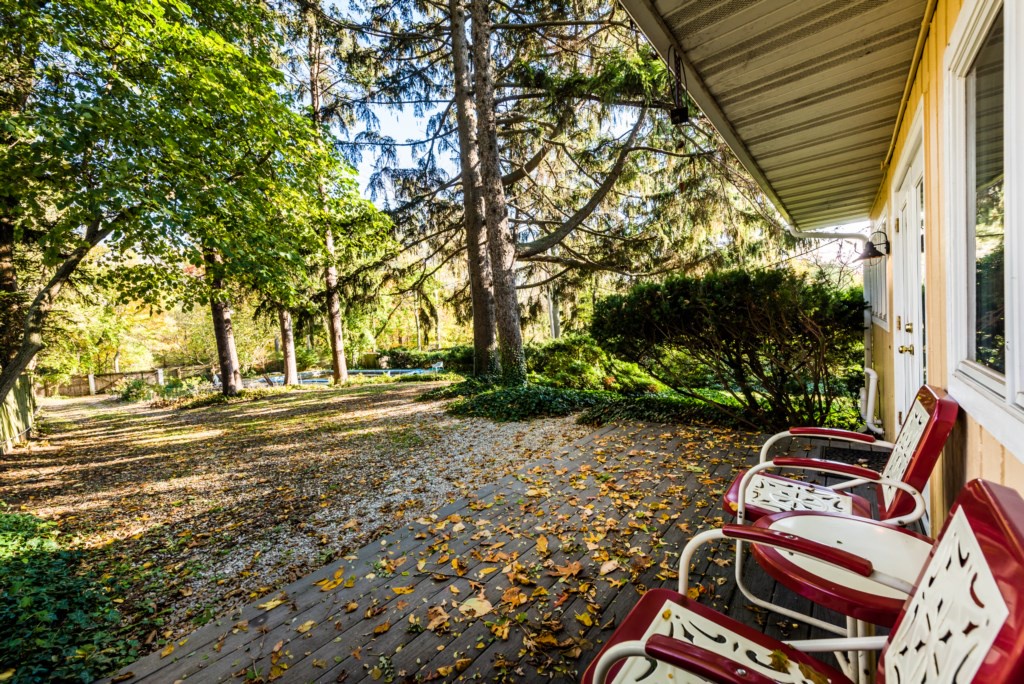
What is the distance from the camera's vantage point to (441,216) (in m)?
11.9

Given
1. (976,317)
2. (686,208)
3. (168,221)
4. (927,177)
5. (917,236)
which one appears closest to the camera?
(976,317)

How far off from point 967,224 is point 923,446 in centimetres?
87

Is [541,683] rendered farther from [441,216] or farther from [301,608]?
[441,216]

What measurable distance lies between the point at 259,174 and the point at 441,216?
18.6ft

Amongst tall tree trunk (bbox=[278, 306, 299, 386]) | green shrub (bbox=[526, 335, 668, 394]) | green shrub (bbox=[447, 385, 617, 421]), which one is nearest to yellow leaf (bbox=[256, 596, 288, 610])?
green shrub (bbox=[447, 385, 617, 421])

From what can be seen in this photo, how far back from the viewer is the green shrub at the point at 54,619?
2.07 meters

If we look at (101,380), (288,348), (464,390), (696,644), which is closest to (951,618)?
(696,644)

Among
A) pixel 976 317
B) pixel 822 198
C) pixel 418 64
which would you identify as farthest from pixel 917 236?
pixel 418 64

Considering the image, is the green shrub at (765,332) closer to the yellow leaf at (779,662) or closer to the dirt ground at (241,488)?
the dirt ground at (241,488)

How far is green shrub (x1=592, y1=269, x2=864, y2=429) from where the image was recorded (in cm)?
496

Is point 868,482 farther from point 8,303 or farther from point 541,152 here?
point 8,303

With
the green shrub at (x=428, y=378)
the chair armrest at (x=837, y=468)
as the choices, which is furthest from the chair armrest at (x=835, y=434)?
the green shrub at (x=428, y=378)

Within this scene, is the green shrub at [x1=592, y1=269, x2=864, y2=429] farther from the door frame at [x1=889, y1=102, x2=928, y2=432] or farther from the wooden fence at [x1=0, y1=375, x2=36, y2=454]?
the wooden fence at [x1=0, y1=375, x2=36, y2=454]

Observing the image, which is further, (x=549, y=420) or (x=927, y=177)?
(x=549, y=420)
